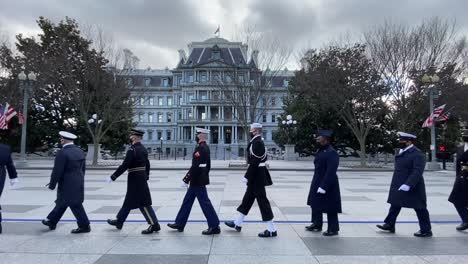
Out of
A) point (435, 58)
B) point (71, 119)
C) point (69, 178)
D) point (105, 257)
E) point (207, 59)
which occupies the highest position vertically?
point (207, 59)

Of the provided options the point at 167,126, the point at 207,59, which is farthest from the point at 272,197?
the point at 167,126

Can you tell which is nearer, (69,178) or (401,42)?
(69,178)

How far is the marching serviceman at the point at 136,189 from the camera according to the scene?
24.7ft

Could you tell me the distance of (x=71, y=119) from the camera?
4497cm

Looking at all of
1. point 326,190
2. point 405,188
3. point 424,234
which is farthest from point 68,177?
point 424,234

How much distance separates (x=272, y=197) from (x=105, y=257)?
7.79 m

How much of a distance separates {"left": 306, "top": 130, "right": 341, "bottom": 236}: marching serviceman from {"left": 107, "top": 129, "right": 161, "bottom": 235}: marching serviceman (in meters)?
2.82

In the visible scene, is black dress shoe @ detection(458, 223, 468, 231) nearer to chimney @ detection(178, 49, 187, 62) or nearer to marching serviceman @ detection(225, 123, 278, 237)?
marching serviceman @ detection(225, 123, 278, 237)

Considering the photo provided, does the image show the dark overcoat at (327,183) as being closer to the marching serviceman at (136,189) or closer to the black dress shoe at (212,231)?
the black dress shoe at (212,231)

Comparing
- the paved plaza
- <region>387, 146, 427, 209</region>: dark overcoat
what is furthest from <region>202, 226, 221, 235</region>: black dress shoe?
<region>387, 146, 427, 209</region>: dark overcoat

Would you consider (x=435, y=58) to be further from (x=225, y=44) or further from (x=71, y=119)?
(x=225, y=44)

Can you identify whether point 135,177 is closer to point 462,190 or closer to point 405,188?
point 405,188

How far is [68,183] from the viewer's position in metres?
7.37

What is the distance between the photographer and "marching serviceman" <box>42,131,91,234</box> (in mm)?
7316
